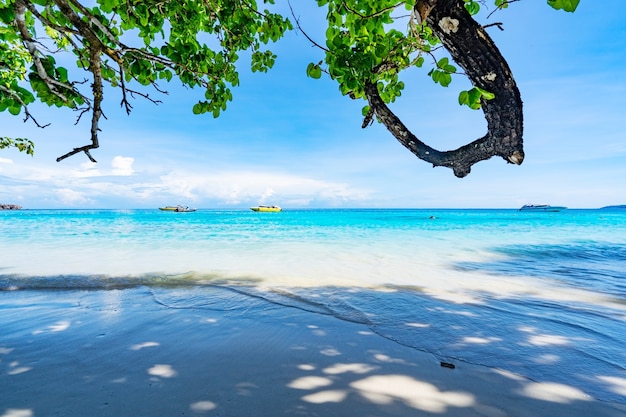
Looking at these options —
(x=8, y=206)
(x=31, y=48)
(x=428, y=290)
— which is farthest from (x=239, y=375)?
(x=8, y=206)

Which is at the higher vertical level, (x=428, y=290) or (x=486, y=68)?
(x=486, y=68)

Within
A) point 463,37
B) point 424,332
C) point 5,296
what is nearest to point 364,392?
point 424,332

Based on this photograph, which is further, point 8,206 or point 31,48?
point 8,206

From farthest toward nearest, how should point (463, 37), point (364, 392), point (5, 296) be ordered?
point (5, 296) < point (364, 392) < point (463, 37)

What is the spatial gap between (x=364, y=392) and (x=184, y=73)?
3431 millimetres

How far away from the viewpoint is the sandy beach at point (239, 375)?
2447mm

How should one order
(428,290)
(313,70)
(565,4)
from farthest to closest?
1. (428,290)
2. (313,70)
3. (565,4)

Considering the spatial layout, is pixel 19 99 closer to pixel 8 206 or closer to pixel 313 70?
pixel 313 70

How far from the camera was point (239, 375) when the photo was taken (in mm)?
2904

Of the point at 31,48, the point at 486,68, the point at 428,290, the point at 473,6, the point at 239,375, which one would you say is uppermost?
the point at 473,6

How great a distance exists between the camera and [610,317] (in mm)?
5047

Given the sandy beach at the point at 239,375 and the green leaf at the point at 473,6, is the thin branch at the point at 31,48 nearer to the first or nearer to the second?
the sandy beach at the point at 239,375

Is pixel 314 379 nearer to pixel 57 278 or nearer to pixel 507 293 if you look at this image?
pixel 507 293

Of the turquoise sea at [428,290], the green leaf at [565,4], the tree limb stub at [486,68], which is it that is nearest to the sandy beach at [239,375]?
the turquoise sea at [428,290]
